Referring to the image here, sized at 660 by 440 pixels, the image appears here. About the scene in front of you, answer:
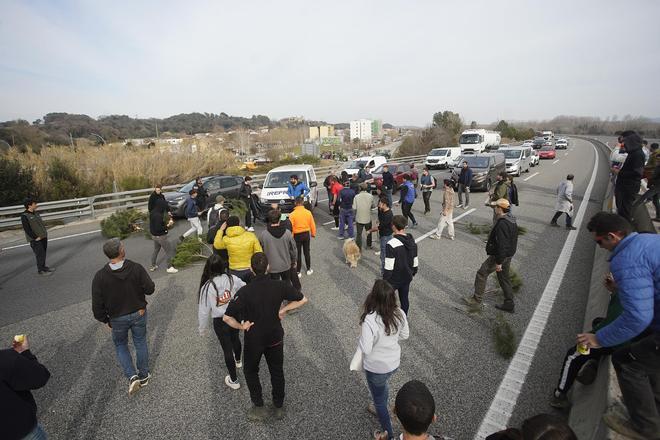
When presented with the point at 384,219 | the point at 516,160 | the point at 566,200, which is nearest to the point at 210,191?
the point at 384,219

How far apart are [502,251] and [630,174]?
469 cm

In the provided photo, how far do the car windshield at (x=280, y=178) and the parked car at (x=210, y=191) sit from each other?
242 centimetres

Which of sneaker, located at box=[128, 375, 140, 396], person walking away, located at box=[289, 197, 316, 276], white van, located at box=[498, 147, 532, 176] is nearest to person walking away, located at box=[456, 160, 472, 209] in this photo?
person walking away, located at box=[289, 197, 316, 276]

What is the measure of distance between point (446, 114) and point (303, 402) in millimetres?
54100

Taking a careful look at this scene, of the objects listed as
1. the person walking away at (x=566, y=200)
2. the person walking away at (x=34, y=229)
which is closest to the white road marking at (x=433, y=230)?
the person walking away at (x=566, y=200)

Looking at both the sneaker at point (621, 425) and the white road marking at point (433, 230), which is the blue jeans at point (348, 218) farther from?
the sneaker at point (621, 425)

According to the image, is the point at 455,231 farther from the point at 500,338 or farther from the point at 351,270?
the point at 500,338

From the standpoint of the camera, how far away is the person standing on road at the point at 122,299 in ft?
12.1

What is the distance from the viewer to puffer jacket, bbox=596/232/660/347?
2371 mm

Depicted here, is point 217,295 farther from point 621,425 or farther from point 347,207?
point 347,207

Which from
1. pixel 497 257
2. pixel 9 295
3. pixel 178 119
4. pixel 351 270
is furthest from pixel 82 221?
pixel 178 119

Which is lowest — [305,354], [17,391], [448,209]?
[305,354]

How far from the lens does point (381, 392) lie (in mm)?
3125

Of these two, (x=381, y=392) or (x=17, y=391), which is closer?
(x=17, y=391)
